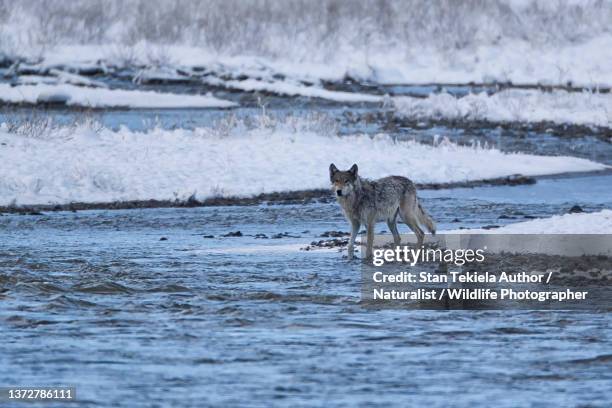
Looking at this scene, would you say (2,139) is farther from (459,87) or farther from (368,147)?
(459,87)

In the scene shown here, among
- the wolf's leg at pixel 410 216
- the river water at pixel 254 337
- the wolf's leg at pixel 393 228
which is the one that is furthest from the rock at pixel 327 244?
the wolf's leg at pixel 410 216

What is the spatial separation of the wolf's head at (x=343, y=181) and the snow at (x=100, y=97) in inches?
880

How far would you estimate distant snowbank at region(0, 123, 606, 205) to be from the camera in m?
22.3

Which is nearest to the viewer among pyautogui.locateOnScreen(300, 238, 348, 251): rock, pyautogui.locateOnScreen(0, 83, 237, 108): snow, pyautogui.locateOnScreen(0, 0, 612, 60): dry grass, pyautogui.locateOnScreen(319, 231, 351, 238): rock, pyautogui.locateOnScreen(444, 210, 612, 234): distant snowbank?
pyautogui.locateOnScreen(444, 210, 612, 234): distant snowbank

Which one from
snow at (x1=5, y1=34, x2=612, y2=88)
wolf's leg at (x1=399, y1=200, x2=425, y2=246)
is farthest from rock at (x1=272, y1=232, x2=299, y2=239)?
snow at (x1=5, y1=34, x2=612, y2=88)

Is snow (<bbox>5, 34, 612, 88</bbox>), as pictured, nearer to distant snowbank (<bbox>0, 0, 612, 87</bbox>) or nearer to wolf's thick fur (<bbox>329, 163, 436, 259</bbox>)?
distant snowbank (<bbox>0, 0, 612, 87</bbox>)

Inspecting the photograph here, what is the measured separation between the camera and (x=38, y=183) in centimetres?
2177

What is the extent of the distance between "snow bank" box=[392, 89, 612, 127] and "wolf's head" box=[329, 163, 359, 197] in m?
21.2

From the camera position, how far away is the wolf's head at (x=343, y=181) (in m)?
14.7

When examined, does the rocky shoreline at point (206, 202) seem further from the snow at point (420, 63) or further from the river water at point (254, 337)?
the snow at point (420, 63)

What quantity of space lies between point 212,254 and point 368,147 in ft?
38.2

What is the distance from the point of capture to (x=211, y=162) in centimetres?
2442

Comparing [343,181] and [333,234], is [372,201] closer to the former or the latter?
[343,181]

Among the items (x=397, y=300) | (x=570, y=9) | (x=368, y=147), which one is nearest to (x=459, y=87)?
(x=570, y=9)
